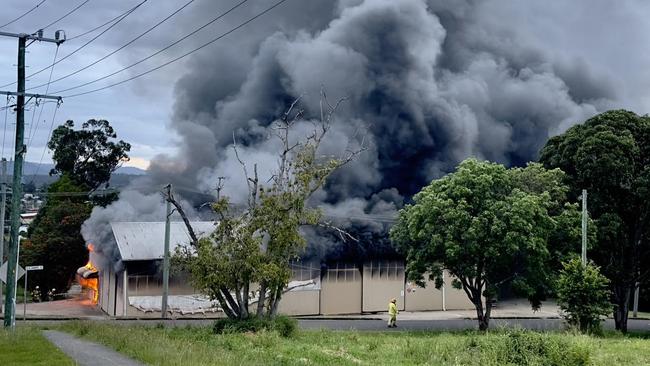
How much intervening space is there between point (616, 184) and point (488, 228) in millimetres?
7958

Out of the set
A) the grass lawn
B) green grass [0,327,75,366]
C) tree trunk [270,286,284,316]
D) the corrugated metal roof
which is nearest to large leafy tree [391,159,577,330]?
tree trunk [270,286,284,316]

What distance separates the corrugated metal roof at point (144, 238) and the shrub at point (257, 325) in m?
15.2

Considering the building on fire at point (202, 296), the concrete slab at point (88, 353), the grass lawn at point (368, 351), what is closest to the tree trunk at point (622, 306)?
the grass lawn at point (368, 351)

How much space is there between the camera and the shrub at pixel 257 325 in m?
25.8

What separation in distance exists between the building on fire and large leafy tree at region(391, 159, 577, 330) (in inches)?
374

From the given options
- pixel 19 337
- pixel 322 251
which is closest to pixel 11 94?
pixel 19 337

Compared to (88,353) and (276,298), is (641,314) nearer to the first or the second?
(276,298)

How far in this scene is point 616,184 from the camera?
35875mm

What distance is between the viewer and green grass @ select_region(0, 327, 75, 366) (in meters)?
16.9

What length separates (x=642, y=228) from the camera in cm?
3694

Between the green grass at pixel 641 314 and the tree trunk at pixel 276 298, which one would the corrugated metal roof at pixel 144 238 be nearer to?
the tree trunk at pixel 276 298

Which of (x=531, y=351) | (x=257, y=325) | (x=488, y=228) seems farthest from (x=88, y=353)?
(x=488, y=228)

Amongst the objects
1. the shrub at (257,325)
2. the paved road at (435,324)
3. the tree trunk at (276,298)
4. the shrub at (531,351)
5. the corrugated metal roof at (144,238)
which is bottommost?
the paved road at (435,324)

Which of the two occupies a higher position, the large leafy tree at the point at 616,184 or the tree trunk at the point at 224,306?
the large leafy tree at the point at 616,184
